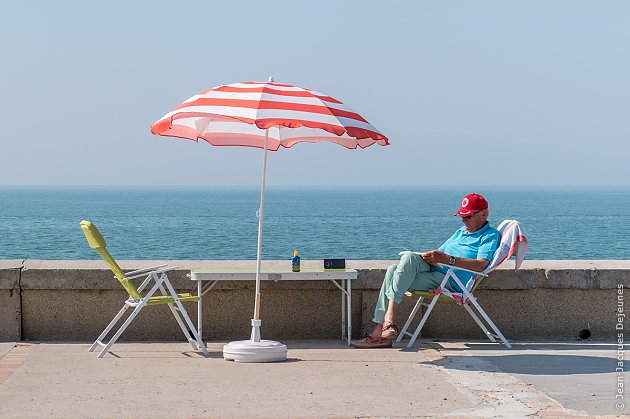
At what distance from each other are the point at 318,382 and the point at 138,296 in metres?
1.59

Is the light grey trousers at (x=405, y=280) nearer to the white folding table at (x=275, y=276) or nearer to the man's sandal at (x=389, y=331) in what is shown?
the man's sandal at (x=389, y=331)

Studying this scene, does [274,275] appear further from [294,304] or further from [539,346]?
[539,346]

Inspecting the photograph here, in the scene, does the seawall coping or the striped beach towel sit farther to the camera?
the seawall coping

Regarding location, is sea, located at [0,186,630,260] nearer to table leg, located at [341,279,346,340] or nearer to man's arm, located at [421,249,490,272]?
table leg, located at [341,279,346,340]

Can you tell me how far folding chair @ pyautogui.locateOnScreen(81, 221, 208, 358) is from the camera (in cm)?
691

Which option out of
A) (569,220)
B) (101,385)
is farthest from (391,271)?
(569,220)

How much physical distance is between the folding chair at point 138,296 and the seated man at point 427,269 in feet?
4.08

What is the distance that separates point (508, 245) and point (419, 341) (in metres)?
1.04

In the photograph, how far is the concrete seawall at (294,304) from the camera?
780cm

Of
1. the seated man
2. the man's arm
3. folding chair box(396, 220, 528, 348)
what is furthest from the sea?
the man's arm

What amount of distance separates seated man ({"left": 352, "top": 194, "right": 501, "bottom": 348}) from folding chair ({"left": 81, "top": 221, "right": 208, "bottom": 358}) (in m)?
1.24

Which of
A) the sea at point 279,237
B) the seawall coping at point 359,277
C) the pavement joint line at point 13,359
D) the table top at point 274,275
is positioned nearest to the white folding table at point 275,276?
the table top at point 274,275

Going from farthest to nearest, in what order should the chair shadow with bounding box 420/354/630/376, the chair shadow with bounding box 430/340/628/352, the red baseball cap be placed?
the red baseball cap
the chair shadow with bounding box 430/340/628/352
the chair shadow with bounding box 420/354/630/376

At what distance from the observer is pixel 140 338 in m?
7.93
